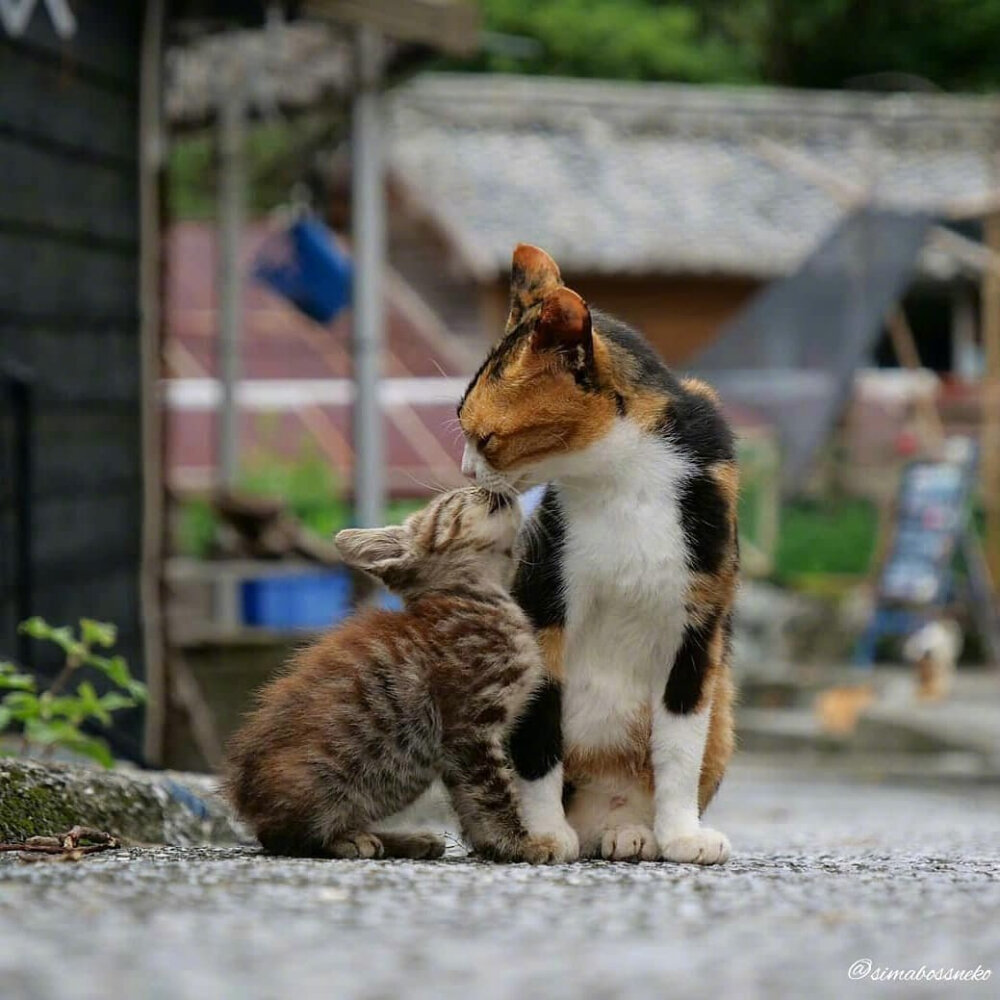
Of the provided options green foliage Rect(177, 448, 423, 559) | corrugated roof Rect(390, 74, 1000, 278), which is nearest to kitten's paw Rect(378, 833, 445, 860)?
green foliage Rect(177, 448, 423, 559)

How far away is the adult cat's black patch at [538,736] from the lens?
12.5ft

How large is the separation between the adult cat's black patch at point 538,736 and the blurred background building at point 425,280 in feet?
3.31

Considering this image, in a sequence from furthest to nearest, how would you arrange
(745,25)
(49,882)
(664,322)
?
(745,25), (664,322), (49,882)

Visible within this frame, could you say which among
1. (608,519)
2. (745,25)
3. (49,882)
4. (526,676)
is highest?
(745,25)

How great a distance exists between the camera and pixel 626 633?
12.7ft

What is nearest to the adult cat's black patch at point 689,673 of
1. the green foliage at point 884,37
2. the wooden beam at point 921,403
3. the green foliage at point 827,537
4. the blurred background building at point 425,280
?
the blurred background building at point 425,280

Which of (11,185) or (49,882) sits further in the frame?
(11,185)

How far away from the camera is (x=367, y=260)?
9883 millimetres

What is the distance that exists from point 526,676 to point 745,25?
24.1 metres

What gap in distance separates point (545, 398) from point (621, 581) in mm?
409

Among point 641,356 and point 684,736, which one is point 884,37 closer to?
point 641,356

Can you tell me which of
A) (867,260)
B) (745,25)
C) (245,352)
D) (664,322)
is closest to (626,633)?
(867,260)

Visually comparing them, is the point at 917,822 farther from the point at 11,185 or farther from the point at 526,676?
the point at 11,185

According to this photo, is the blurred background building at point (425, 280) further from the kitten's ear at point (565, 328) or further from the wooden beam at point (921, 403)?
the kitten's ear at point (565, 328)
